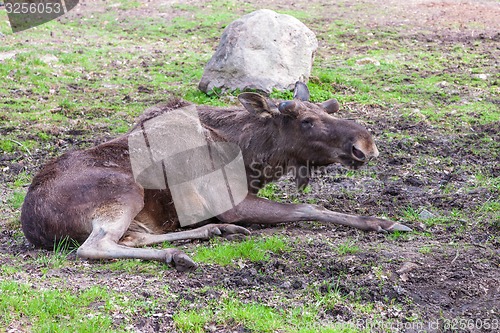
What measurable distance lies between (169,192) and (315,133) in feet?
5.12

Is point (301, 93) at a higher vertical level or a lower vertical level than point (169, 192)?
higher

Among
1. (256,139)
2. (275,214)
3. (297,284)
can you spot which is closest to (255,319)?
(297,284)

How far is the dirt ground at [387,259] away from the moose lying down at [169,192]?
175mm

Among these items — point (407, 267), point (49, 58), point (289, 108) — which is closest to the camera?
point (407, 267)

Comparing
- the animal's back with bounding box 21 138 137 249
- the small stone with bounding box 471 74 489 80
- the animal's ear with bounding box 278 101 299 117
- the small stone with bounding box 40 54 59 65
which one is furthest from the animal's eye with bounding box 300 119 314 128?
the small stone with bounding box 40 54 59 65

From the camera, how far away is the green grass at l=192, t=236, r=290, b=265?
237 inches

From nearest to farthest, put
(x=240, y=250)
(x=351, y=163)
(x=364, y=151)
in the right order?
1. (x=240, y=250)
2. (x=364, y=151)
3. (x=351, y=163)

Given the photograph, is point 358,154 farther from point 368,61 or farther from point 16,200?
point 368,61

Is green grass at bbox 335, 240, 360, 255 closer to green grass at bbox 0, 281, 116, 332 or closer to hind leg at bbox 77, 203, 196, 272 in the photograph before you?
hind leg at bbox 77, 203, 196, 272

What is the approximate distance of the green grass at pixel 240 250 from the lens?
6.02 m

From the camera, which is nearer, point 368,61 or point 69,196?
point 69,196

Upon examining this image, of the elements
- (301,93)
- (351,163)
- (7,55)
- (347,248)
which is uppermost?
(301,93)

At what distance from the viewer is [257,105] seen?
729cm

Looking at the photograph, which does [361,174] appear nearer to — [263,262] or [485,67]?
[263,262]
